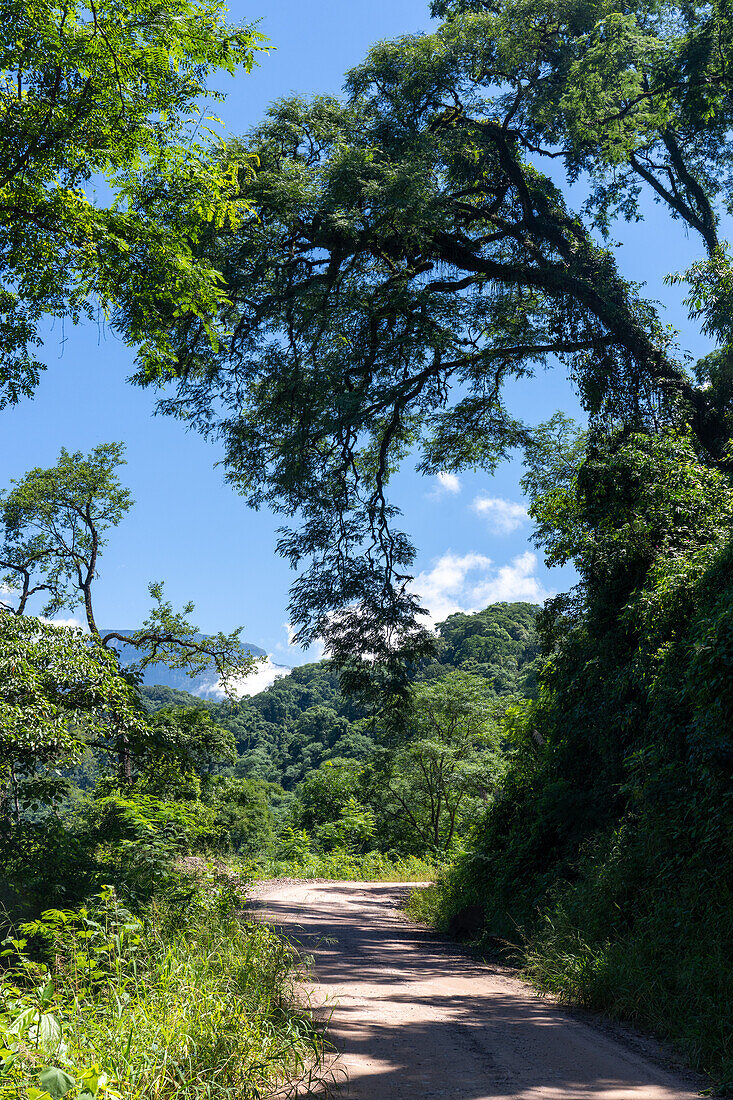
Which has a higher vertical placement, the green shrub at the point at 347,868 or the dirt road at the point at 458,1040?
the dirt road at the point at 458,1040

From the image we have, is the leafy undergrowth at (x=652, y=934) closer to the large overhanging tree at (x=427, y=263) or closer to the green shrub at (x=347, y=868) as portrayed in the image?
the large overhanging tree at (x=427, y=263)

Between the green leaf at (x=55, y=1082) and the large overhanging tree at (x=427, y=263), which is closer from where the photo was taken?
the green leaf at (x=55, y=1082)

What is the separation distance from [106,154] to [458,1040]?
7939 millimetres

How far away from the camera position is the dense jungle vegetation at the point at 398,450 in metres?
5.27

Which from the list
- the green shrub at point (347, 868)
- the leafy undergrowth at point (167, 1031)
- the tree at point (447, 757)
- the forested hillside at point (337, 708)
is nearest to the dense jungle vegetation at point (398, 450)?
the leafy undergrowth at point (167, 1031)

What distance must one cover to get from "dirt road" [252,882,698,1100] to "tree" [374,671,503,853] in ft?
48.7

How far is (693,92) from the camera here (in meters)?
11.4

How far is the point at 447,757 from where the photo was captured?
23.1m

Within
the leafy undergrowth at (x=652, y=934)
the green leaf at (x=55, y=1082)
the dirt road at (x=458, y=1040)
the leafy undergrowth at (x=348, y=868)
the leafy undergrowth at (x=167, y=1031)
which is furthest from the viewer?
the leafy undergrowth at (x=348, y=868)

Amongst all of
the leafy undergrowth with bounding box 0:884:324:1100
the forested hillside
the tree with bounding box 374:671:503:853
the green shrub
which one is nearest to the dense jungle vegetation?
the leafy undergrowth with bounding box 0:884:324:1100

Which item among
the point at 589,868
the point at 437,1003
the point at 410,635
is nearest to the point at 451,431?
the point at 410,635

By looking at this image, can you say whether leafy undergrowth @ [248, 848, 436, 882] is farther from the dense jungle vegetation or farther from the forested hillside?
the forested hillside

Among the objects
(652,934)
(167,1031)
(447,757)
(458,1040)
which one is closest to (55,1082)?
(167,1031)

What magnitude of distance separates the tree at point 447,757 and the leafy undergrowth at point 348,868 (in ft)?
8.83
